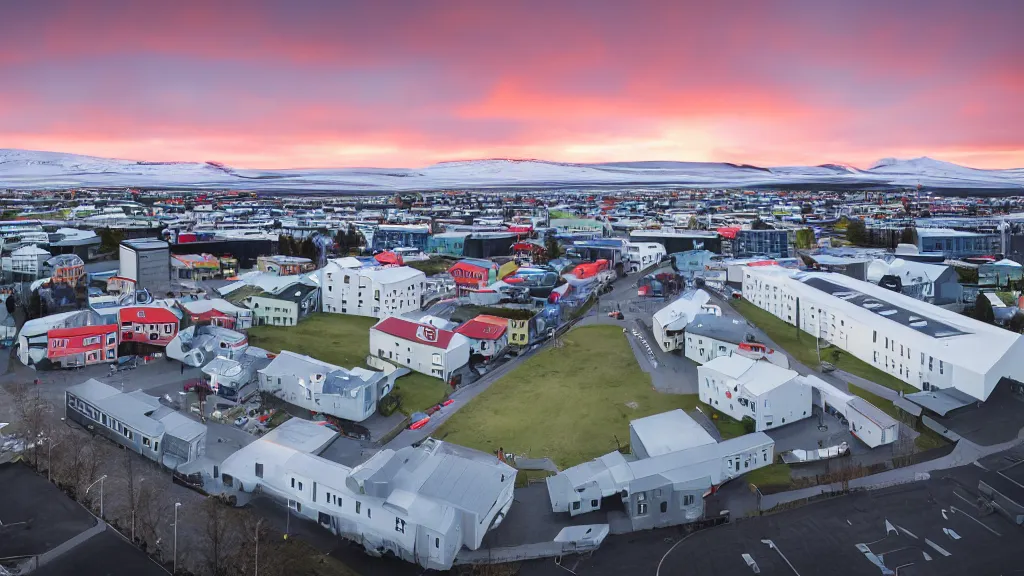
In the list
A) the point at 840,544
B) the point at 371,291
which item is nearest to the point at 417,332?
the point at 371,291

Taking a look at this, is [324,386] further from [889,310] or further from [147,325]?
[889,310]

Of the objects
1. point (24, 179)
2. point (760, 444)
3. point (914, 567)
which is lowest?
point (914, 567)

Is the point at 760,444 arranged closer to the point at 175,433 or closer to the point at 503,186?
the point at 175,433

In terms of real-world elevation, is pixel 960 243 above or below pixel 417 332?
above

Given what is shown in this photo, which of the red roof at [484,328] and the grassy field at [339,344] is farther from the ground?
the red roof at [484,328]

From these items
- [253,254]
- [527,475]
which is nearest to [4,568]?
[527,475]

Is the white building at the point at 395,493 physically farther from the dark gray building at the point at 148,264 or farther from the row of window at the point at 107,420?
the dark gray building at the point at 148,264

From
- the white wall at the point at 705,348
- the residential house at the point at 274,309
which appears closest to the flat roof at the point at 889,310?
the white wall at the point at 705,348
